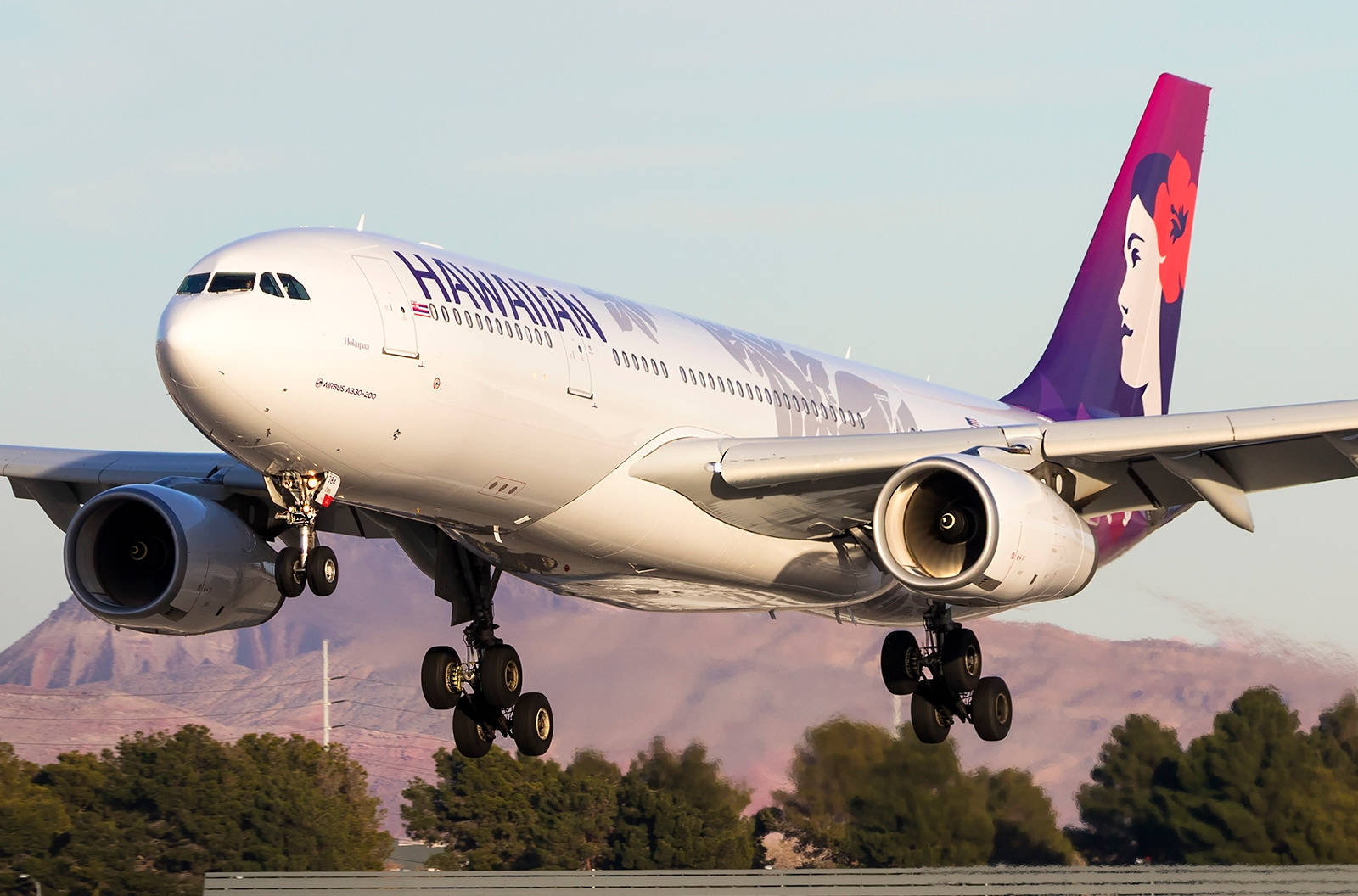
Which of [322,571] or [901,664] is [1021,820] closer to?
[901,664]

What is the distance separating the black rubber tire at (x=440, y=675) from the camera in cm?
2369

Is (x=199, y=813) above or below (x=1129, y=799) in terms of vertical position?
above

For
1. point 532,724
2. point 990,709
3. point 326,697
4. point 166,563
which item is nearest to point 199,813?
point 326,697

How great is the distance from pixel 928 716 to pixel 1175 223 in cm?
1262

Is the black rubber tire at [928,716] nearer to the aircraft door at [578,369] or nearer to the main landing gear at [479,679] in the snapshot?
the main landing gear at [479,679]

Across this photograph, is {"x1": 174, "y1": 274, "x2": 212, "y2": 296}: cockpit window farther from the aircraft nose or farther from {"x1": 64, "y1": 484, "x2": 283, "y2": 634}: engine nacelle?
{"x1": 64, "y1": 484, "x2": 283, "y2": 634}: engine nacelle

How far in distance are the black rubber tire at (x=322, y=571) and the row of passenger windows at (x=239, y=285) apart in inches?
99.6

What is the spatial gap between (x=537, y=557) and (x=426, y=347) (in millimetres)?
3935

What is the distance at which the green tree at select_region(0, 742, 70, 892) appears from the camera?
55.2 meters

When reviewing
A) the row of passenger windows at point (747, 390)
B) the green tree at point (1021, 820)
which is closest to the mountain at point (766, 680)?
the green tree at point (1021, 820)

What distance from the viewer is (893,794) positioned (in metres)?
44.7

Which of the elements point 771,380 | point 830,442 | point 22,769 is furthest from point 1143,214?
point 22,769

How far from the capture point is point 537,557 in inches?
829

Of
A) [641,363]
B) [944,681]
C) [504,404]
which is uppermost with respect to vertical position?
[641,363]
